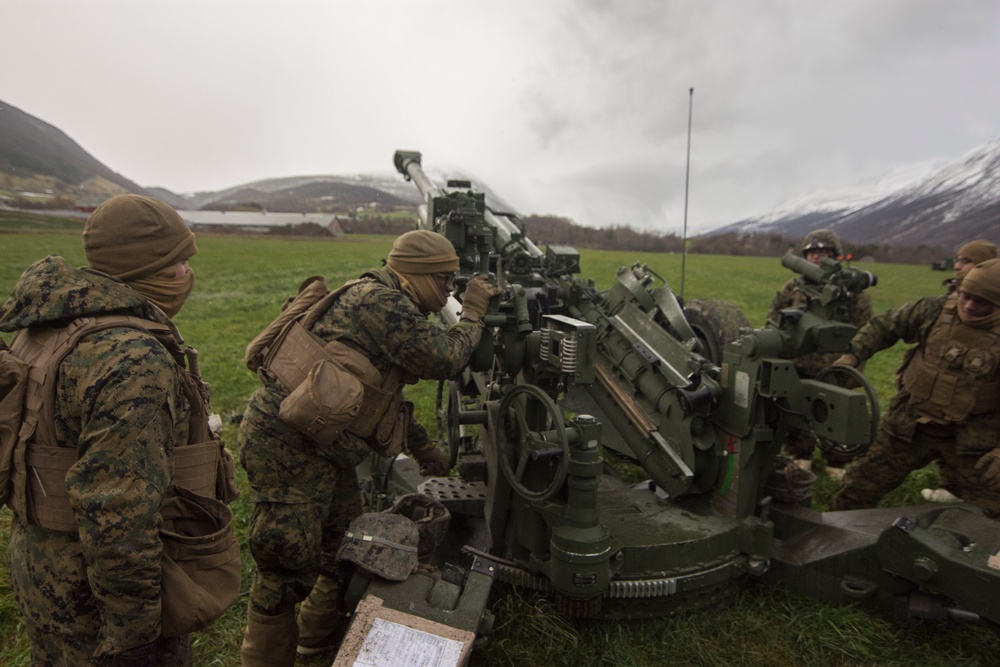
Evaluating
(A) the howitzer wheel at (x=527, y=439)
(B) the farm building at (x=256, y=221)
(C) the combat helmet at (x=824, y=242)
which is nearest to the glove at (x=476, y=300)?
(A) the howitzer wheel at (x=527, y=439)

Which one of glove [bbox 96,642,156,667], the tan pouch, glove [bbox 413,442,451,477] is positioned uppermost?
the tan pouch

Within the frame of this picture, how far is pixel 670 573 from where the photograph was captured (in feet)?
11.8

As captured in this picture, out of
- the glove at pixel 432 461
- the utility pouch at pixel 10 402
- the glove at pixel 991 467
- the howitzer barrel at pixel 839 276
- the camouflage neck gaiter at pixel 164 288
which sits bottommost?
the glove at pixel 991 467

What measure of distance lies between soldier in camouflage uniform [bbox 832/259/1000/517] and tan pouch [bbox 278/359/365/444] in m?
3.15

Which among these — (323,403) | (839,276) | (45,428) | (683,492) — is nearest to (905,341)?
(839,276)

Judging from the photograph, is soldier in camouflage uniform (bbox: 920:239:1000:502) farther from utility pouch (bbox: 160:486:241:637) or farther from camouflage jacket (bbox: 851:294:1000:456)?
utility pouch (bbox: 160:486:241:637)

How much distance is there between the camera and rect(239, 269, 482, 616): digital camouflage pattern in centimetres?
310

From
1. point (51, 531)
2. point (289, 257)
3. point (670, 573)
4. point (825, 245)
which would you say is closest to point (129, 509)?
point (51, 531)

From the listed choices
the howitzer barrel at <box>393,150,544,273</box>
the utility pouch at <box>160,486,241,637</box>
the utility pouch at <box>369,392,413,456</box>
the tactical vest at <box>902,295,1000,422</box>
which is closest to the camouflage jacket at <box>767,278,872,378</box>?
the tactical vest at <box>902,295,1000,422</box>

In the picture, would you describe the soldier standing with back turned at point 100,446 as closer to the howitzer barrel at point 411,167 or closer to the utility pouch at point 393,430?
the utility pouch at point 393,430

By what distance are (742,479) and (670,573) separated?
2.48 ft

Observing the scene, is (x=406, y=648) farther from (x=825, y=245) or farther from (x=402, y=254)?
(x=825, y=245)

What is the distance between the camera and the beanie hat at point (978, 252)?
4711mm

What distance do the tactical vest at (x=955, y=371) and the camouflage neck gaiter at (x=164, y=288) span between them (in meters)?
4.71
